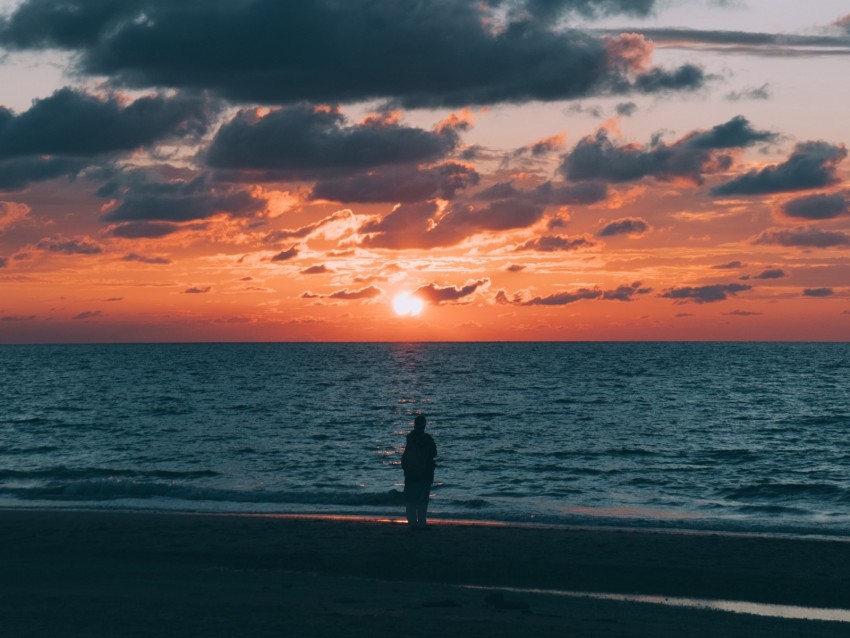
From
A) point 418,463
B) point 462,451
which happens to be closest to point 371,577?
point 418,463

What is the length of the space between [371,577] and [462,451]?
27741 mm

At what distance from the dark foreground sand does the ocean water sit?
4.86 metres

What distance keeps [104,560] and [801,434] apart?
4597 cm

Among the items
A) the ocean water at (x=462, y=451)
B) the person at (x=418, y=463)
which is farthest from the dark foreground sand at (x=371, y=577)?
the ocean water at (x=462, y=451)

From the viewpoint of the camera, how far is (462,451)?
45062 mm

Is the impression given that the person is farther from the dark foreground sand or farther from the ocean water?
the ocean water

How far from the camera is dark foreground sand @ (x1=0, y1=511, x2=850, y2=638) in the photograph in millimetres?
13688

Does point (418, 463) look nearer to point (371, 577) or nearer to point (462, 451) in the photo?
point (371, 577)

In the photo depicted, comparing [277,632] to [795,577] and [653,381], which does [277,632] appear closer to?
[795,577]

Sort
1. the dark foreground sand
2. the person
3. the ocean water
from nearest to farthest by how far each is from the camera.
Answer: the dark foreground sand < the person < the ocean water

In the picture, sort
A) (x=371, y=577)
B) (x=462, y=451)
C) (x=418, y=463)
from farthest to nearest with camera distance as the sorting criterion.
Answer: (x=462, y=451) < (x=418, y=463) < (x=371, y=577)

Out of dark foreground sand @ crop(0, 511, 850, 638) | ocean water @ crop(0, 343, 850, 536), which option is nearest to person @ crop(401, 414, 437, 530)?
dark foreground sand @ crop(0, 511, 850, 638)

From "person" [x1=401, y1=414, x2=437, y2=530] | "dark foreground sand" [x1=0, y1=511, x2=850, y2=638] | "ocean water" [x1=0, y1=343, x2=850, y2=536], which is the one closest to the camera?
"dark foreground sand" [x1=0, y1=511, x2=850, y2=638]

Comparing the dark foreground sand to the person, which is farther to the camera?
the person
